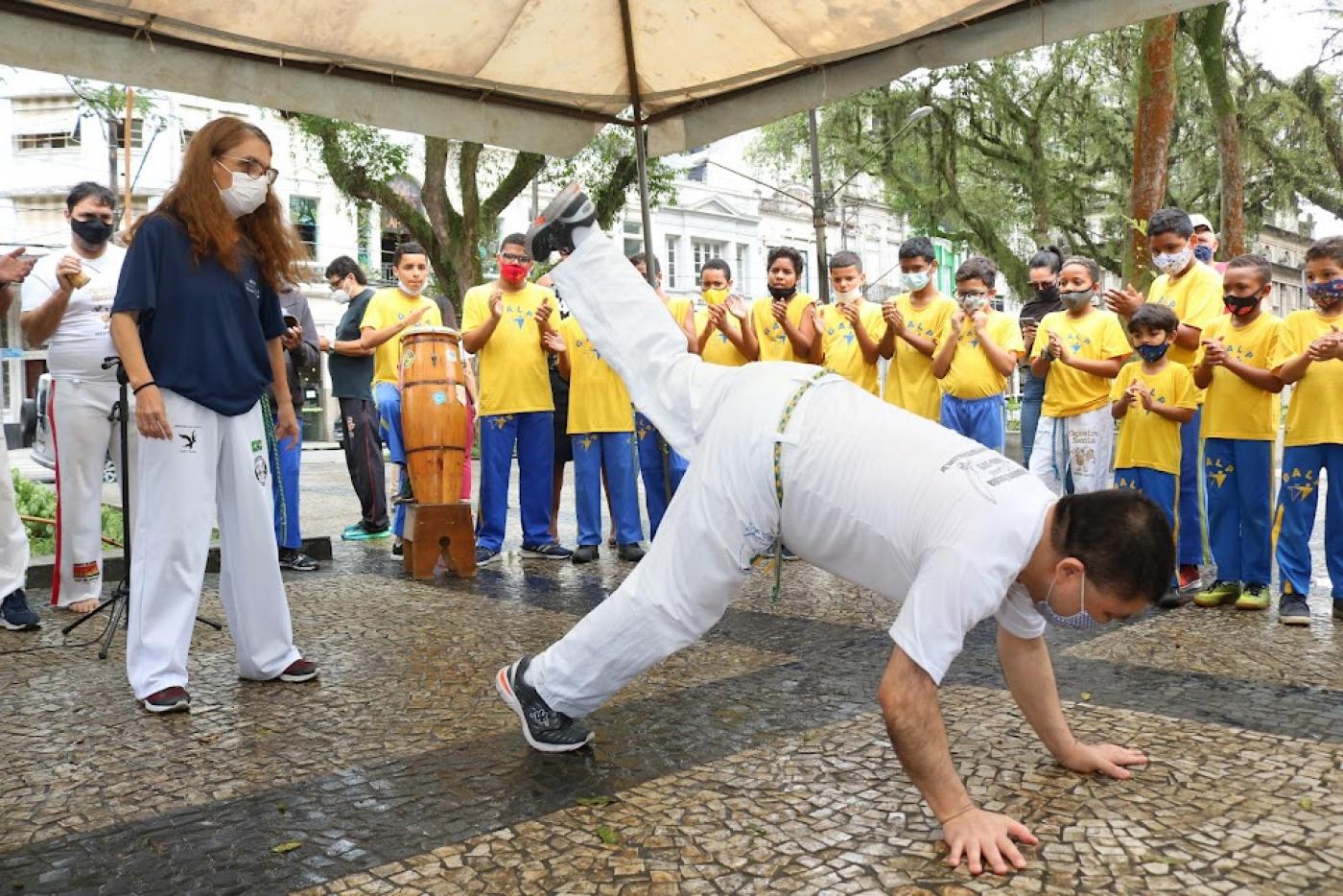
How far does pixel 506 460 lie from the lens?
7.48 m

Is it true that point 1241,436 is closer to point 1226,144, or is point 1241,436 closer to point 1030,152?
point 1226,144

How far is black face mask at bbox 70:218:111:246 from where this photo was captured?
5281mm

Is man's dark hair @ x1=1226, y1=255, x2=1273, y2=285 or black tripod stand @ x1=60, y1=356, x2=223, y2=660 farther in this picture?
man's dark hair @ x1=1226, y1=255, x2=1273, y2=285

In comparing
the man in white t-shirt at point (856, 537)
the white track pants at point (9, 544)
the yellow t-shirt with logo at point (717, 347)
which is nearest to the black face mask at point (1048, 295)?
the yellow t-shirt with logo at point (717, 347)

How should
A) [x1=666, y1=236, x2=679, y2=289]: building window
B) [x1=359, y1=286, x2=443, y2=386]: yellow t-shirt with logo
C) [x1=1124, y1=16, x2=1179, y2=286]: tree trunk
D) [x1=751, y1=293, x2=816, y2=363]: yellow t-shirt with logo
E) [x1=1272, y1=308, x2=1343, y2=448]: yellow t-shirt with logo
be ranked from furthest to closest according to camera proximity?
[x1=666, y1=236, x2=679, y2=289]: building window
[x1=1124, y1=16, x2=1179, y2=286]: tree trunk
[x1=359, y1=286, x2=443, y2=386]: yellow t-shirt with logo
[x1=751, y1=293, x2=816, y2=363]: yellow t-shirt with logo
[x1=1272, y1=308, x2=1343, y2=448]: yellow t-shirt with logo

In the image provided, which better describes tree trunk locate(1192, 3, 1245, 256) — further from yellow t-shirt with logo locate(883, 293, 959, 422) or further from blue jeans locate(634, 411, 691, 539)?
blue jeans locate(634, 411, 691, 539)

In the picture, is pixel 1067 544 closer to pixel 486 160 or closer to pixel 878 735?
pixel 878 735

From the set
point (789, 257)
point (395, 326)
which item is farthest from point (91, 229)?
point (789, 257)

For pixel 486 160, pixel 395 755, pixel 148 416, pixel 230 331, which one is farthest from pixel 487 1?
pixel 486 160

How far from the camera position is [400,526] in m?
7.86

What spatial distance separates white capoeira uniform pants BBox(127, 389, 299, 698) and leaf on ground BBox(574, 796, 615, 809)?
1671 mm

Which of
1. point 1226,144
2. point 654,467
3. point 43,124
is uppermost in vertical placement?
point 43,124

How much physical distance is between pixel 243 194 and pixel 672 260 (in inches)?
1721

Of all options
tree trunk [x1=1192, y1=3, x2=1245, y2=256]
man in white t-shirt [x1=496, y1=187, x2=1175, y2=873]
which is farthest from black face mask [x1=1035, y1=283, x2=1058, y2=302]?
Answer: tree trunk [x1=1192, y1=3, x2=1245, y2=256]
